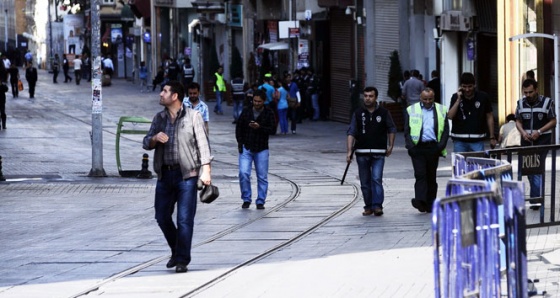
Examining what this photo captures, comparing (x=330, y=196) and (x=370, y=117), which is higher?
(x=370, y=117)

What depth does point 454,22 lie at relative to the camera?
33438mm

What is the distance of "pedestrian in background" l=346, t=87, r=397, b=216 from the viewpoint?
17594 millimetres

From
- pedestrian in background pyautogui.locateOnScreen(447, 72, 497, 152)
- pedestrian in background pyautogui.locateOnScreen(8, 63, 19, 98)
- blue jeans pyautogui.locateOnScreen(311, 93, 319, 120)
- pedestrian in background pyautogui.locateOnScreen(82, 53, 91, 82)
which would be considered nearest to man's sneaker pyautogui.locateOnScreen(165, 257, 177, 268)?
pedestrian in background pyautogui.locateOnScreen(447, 72, 497, 152)

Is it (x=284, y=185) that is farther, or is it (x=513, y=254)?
(x=284, y=185)

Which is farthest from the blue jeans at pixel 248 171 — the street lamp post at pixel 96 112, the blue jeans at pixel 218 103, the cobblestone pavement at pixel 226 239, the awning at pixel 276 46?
the awning at pixel 276 46

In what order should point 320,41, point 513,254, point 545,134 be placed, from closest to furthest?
point 513,254 → point 545,134 → point 320,41

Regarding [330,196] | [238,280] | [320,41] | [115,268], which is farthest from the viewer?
[320,41]

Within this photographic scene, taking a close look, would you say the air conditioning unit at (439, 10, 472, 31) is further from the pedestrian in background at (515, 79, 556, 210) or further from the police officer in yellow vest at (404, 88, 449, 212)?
the police officer in yellow vest at (404, 88, 449, 212)

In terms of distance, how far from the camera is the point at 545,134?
1756 cm

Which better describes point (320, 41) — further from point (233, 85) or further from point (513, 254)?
point (513, 254)

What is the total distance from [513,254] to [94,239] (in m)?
7.81

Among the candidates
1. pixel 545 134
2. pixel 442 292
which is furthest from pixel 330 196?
pixel 442 292

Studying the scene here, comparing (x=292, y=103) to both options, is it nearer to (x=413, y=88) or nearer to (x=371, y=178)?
(x=413, y=88)

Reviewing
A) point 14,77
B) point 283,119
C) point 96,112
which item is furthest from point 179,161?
point 14,77
